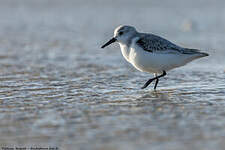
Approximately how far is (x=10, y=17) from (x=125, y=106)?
10.1 m

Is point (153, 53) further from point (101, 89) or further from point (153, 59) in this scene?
point (101, 89)

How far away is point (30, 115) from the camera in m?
5.30

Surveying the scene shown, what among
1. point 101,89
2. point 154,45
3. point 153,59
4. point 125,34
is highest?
point 125,34

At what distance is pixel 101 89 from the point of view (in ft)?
22.4

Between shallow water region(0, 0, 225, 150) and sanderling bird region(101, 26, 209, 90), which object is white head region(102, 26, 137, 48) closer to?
sanderling bird region(101, 26, 209, 90)

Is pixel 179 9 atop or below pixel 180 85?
atop

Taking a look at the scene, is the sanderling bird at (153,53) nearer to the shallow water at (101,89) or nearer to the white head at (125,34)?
the white head at (125,34)

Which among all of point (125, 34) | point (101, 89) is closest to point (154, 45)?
point (125, 34)

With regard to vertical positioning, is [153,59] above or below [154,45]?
below

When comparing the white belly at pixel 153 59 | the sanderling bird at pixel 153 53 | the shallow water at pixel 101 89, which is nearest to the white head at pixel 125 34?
the sanderling bird at pixel 153 53

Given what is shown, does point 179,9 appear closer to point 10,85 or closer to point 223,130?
point 10,85

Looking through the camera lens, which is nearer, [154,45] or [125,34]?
[154,45]

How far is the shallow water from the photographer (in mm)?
4492

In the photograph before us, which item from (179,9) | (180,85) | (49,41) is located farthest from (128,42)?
(179,9)
